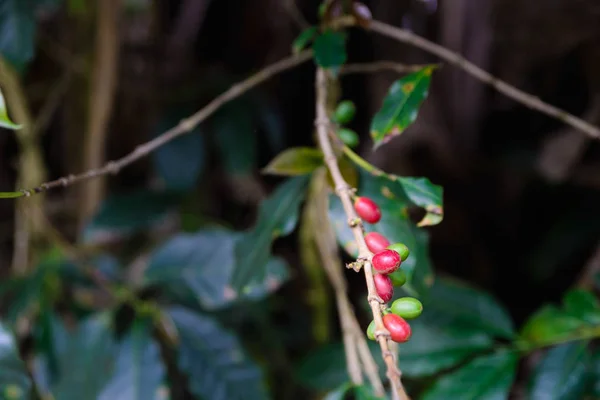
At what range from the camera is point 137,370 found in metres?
0.76

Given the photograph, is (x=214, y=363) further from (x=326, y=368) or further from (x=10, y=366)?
(x=10, y=366)

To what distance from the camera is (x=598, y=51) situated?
1.18m

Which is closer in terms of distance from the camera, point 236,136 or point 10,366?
point 10,366

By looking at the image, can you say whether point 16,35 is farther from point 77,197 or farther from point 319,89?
point 77,197

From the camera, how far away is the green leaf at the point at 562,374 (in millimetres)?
664

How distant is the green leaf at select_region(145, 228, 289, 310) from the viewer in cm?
80

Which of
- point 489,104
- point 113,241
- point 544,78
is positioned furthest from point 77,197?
point 544,78

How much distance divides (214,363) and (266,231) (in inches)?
12.2

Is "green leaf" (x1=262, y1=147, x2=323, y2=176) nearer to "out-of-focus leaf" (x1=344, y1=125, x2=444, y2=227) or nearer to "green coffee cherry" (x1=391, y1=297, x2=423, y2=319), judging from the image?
"out-of-focus leaf" (x1=344, y1=125, x2=444, y2=227)

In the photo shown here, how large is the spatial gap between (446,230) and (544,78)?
443mm

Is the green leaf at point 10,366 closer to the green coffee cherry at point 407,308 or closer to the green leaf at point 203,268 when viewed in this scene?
the green leaf at point 203,268

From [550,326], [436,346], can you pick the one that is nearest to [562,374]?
[550,326]

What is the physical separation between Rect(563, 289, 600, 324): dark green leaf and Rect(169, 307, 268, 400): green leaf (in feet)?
1.46

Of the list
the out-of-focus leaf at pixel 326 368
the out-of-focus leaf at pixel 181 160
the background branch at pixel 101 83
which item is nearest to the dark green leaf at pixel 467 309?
the out-of-focus leaf at pixel 326 368
